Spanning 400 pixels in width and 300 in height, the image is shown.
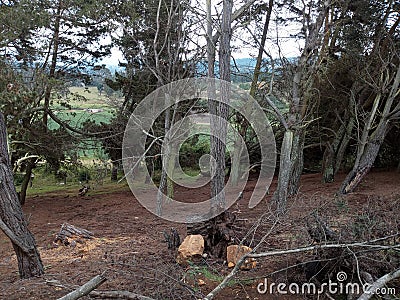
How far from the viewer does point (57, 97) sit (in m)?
8.06

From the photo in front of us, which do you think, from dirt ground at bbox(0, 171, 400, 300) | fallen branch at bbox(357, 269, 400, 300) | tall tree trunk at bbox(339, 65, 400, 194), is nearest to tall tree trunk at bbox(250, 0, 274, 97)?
tall tree trunk at bbox(339, 65, 400, 194)

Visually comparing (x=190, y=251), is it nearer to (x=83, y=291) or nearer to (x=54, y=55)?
(x=83, y=291)

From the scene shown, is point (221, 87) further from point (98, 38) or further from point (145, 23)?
point (98, 38)

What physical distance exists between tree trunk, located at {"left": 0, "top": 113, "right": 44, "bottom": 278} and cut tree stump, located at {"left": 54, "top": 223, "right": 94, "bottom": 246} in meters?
1.76

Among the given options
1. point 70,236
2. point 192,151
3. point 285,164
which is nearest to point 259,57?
point 192,151

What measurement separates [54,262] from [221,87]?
333 centimetres

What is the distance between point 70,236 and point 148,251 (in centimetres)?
167

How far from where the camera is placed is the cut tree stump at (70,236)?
6071 millimetres

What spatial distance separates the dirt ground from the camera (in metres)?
3.60

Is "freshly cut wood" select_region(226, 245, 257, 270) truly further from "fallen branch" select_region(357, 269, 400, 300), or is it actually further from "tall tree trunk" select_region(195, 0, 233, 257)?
"fallen branch" select_region(357, 269, 400, 300)

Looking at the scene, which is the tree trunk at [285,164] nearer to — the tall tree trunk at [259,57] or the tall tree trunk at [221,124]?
the tall tree trunk at [221,124]

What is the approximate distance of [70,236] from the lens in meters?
6.21

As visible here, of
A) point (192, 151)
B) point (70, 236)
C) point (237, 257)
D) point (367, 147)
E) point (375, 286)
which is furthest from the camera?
point (192, 151)

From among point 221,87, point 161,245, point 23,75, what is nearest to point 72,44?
point 23,75
